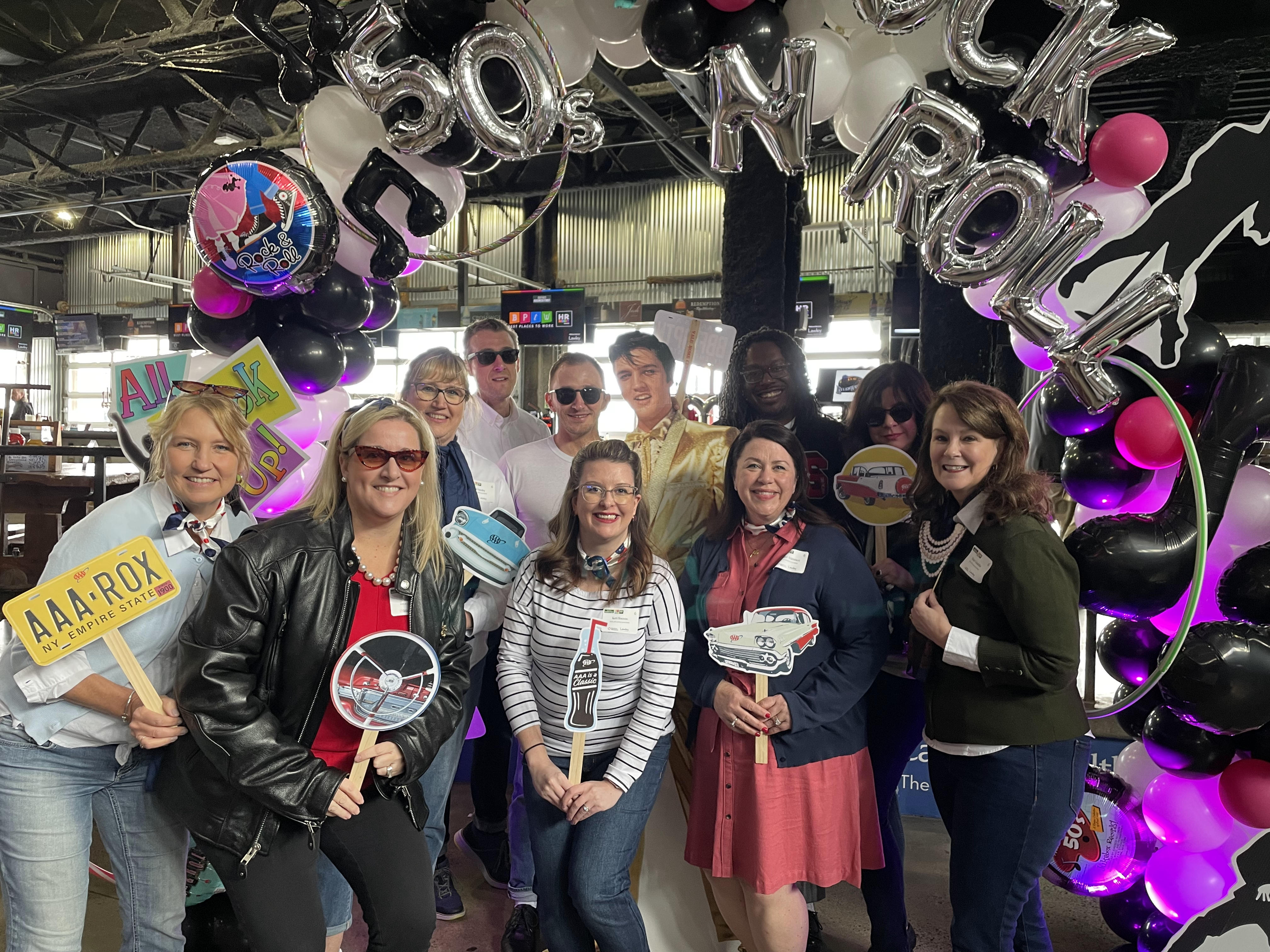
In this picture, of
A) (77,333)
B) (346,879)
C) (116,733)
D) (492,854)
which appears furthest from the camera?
(77,333)

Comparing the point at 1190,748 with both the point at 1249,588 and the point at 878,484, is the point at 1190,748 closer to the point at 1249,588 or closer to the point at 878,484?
the point at 1249,588

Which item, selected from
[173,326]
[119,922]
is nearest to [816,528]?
[119,922]

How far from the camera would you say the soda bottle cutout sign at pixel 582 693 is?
198 cm

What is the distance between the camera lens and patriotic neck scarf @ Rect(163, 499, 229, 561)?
1.85 metres

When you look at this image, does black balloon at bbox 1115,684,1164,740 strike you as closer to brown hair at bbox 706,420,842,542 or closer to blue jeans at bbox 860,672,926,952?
blue jeans at bbox 860,672,926,952

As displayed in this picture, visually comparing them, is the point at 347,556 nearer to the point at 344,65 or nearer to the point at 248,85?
the point at 344,65

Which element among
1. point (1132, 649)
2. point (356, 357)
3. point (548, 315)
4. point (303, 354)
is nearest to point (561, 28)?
point (303, 354)

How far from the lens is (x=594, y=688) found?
1998mm

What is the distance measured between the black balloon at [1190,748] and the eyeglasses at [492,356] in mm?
2321

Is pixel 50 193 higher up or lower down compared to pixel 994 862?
higher up

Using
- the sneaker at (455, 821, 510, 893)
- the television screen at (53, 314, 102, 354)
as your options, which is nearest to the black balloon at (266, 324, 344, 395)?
the sneaker at (455, 821, 510, 893)

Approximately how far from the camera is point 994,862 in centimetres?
188

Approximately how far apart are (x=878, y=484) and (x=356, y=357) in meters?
1.96

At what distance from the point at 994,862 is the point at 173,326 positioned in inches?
577
